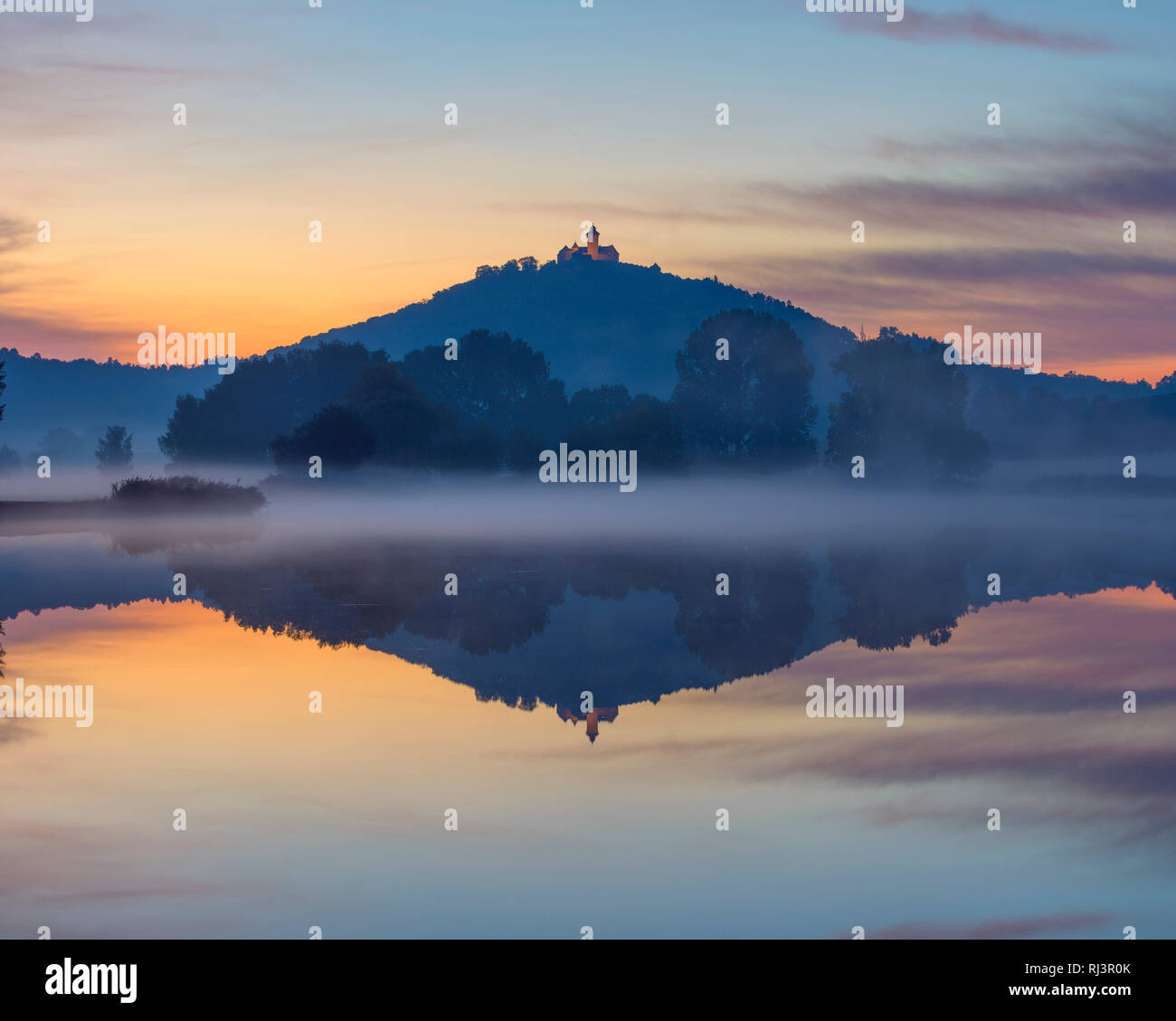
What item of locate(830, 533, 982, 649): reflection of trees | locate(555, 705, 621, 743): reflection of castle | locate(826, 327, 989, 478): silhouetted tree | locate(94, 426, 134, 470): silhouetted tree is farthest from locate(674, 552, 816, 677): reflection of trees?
locate(94, 426, 134, 470): silhouetted tree

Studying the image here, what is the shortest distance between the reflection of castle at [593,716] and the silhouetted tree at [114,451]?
14825 centimetres

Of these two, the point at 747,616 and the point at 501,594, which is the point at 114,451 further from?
the point at 747,616

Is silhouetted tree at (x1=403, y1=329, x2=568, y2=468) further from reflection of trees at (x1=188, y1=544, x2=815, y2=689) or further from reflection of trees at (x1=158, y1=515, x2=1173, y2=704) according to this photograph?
reflection of trees at (x1=188, y1=544, x2=815, y2=689)

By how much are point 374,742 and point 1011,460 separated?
193 metres

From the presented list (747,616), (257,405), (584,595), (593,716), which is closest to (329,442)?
(257,405)

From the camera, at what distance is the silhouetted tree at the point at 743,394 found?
384 ft

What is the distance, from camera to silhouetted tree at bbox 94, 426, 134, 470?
6122 inches

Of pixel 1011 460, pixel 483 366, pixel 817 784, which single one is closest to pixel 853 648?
pixel 817 784

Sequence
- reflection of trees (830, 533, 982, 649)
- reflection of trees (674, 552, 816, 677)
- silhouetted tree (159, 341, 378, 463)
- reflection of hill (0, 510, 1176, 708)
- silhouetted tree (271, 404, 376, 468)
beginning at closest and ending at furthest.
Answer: reflection of hill (0, 510, 1176, 708) → reflection of trees (674, 552, 816, 677) → reflection of trees (830, 533, 982, 649) → silhouetted tree (271, 404, 376, 468) → silhouetted tree (159, 341, 378, 463)

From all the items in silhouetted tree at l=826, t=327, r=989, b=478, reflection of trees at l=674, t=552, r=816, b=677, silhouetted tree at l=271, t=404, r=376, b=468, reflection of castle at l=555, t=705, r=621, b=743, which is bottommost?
reflection of castle at l=555, t=705, r=621, b=743

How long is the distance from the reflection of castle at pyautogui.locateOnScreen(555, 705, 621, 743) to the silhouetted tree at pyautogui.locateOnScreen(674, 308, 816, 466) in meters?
99.6

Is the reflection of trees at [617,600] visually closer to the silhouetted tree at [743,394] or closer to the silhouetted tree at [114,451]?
the silhouetted tree at [743,394]

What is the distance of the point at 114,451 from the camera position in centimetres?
15625

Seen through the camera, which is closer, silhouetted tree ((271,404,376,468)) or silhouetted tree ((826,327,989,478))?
silhouetted tree ((271,404,376,468))
